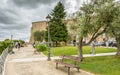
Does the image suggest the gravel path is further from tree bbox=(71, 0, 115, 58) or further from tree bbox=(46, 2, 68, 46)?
tree bbox=(46, 2, 68, 46)

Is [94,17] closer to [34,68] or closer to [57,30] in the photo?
[34,68]

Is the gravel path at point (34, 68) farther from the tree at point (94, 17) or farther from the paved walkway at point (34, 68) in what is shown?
the tree at point (94, 17)

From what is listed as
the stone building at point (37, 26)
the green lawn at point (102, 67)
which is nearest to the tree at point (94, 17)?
the green lawn at point (102, 67)

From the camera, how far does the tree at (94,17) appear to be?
1523 cm

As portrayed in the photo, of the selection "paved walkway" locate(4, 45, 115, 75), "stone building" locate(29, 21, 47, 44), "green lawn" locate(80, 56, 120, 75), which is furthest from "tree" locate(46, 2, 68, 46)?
"stone building" locate(29, 21, 47, 44)

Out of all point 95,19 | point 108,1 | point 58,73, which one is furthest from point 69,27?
point 58,73

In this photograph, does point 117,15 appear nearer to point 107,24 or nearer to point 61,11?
point 107,24

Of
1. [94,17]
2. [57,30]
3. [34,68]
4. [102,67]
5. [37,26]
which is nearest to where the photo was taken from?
[102,67]

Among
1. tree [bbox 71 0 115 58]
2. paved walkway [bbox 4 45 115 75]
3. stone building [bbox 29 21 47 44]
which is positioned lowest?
paved walkway [bbox 4 45 115 75]

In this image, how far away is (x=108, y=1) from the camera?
50.5 feet

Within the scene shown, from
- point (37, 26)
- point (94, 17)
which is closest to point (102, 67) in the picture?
point (94, 17)

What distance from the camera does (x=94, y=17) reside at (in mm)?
15750

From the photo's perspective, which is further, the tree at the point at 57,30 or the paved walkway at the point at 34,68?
the tree at the point at 57,30

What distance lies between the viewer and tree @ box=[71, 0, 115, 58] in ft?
50.0
